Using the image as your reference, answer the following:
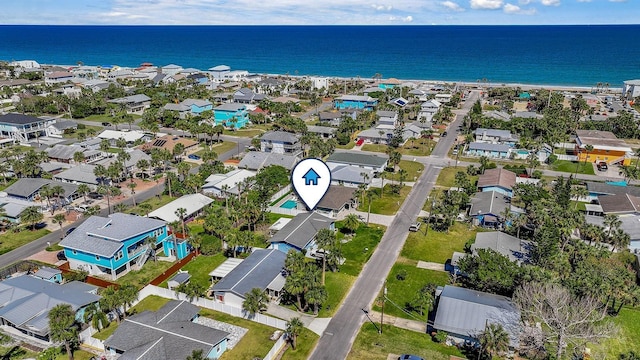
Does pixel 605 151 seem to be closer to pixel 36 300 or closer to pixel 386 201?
pixel 386 201

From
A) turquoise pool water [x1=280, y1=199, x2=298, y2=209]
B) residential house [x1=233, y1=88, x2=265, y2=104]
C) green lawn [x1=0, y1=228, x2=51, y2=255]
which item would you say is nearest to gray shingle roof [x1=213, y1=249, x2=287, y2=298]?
turquoise pool water [x1=280, y1=199, x2=298, y2=209]

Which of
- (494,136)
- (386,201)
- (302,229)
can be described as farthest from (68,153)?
(494,136)

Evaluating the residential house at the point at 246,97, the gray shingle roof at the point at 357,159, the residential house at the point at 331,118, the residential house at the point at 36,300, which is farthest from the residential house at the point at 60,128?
the residential house at the point at 36,300

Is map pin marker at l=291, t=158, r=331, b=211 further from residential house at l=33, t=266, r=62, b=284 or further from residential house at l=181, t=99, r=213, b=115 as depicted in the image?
residential house at l=181, t=99, r=213, b=115

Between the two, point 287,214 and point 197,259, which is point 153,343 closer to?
point 197,259

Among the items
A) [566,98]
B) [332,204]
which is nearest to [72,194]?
[332,204]

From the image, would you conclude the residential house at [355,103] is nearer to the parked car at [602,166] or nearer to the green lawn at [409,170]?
the green lawn at [409,170]
